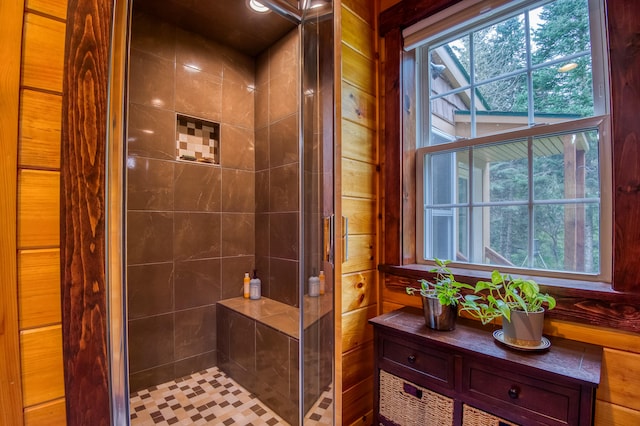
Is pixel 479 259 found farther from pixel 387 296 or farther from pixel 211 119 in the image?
pixel 211 119

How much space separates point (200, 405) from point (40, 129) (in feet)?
5.83

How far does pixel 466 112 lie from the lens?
145 cm

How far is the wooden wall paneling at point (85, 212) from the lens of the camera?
594 millimetres

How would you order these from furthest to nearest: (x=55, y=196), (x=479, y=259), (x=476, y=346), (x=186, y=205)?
(x=186, y=205), (x=479, y=259), (x=476, y=346), (x=55, y=196)

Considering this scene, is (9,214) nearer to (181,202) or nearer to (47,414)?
(47,414)

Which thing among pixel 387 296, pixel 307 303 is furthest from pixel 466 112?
pixel 307 303

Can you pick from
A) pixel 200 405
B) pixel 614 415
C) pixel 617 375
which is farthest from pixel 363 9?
pixel 200 405

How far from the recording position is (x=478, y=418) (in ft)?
3.23

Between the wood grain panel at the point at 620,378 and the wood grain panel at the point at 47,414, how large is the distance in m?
1.51

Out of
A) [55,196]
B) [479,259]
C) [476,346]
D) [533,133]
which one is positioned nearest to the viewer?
[55,196]

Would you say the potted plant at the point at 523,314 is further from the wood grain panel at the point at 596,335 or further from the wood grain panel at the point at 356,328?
the wood grain panel at the point at 356,328

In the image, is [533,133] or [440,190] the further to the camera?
[440,190]

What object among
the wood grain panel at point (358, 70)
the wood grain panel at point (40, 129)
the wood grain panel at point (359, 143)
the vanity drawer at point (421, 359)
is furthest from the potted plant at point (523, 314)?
the wood grain panel at point (40, 129)

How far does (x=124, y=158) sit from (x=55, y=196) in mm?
154
